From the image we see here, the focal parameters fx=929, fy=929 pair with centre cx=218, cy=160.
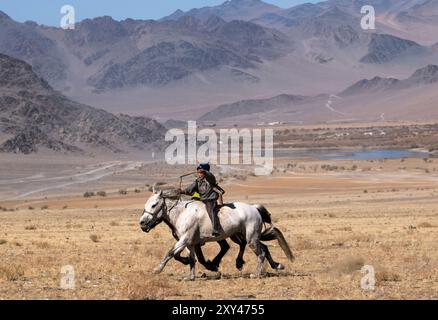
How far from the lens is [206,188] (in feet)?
51.4

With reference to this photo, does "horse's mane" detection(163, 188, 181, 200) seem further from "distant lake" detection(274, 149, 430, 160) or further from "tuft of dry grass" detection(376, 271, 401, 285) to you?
"distant lake" detection(274, 149, 430, 160)

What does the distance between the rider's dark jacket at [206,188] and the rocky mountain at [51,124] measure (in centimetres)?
8166

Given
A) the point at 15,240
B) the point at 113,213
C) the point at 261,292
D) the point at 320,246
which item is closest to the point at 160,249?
the point at 320,246

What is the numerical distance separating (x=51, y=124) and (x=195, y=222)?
105m

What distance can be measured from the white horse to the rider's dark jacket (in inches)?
7.5

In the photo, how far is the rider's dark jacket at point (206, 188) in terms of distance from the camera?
610 inches

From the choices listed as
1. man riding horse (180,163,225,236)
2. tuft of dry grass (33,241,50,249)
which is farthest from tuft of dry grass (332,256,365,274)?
tuft of dry grass (33,241,50,249)

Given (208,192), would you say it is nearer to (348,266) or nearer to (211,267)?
(211,267)

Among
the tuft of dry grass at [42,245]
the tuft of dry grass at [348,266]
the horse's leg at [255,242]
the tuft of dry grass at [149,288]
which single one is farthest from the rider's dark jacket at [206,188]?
the tuft of dry grass at [42,245]

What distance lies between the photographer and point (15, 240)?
80.0ft

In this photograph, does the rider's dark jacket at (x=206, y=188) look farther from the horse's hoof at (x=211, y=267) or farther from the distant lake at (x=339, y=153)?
the distant lake at (x=339, y=153)

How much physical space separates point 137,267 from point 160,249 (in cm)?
391

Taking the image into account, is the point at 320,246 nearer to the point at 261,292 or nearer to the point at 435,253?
the point at 435,253

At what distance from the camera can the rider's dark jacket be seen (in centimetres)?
1550
